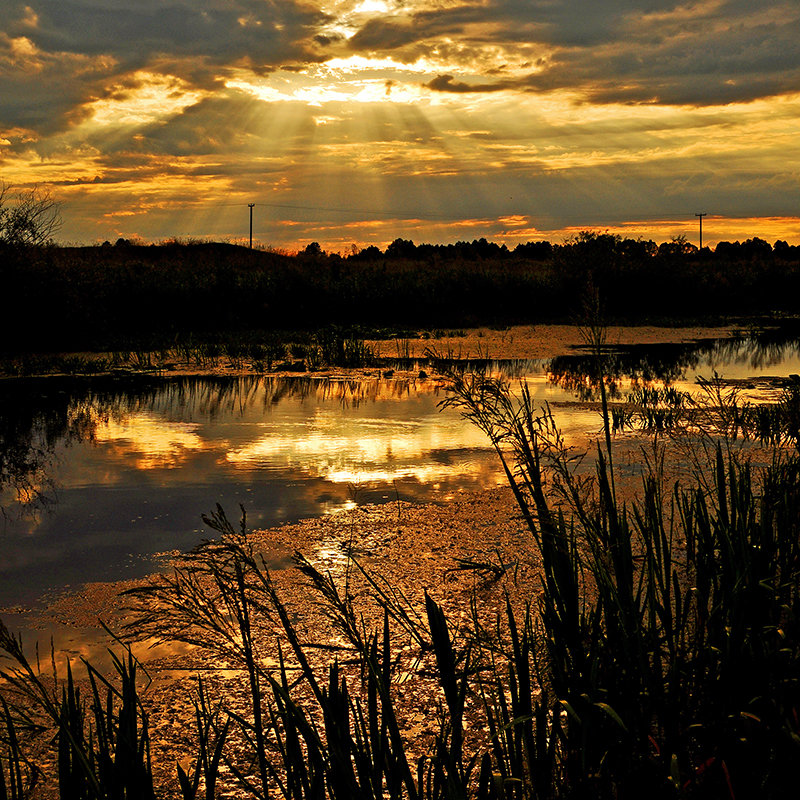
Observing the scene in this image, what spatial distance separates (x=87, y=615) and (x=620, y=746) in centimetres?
295

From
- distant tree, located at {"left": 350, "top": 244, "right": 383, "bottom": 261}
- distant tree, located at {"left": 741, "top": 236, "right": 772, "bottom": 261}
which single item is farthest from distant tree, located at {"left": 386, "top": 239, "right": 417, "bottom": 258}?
distant tree, located at {"left": 741, "top": 236, "right": 772, "bottom": 261}

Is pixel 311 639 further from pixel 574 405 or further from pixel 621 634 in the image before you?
pixel 574 405

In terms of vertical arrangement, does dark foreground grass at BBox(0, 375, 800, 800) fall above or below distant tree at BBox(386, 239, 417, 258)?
below

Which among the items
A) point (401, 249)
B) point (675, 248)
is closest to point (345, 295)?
point (675, 248)

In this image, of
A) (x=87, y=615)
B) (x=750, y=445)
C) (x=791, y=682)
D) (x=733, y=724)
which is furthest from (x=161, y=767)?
(x=750, y=445)

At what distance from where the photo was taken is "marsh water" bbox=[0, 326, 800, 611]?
562 centimetres

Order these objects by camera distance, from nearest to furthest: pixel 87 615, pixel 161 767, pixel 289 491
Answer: pixel 161 767
pixel 87 615
pixel 289 491

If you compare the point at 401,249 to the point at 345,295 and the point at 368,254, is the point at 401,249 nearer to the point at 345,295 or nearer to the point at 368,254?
the point at 368,254

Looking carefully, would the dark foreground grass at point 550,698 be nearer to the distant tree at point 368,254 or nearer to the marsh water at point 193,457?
the marsh water at point 193,457

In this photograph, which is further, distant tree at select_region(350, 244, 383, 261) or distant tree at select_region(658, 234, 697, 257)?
distant tree at select_region(350, 244, 383, 261)

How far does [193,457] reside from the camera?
7.92m

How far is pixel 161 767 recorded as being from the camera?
310 centimetres

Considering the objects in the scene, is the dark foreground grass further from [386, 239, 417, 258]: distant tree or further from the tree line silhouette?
[386, 239, 417, 258]: distant tree

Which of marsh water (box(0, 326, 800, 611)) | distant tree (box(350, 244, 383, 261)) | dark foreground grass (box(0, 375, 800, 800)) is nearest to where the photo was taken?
dark foreground grass (box(0, 375, 800, 800))
